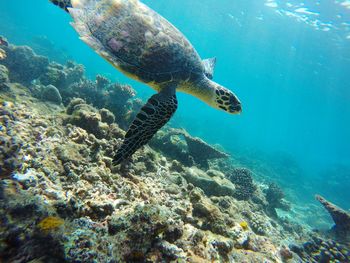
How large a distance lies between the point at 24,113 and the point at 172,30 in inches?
142

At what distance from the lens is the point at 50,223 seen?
7.25ft

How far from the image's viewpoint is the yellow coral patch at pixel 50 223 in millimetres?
2152

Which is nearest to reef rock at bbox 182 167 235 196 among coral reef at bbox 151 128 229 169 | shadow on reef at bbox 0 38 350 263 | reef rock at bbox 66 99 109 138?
shadow on reef at bbox 0 38 350 263

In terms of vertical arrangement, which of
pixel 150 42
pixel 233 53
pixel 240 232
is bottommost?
pixel 240 232

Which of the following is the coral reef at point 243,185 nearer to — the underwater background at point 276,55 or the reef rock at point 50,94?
the reef rock at point 50,94

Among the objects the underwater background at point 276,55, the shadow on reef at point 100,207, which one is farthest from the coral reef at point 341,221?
the underwater background at point 276,55

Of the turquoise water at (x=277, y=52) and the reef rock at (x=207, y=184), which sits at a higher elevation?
the turquoise water at (x=277, y=52)

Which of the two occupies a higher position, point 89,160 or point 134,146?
point 134,146

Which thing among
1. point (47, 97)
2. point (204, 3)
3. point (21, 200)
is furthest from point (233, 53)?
point (21, 200)

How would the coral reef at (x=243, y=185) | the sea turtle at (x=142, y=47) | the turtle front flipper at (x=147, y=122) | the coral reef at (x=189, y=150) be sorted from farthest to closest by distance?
the coral reef at (x=243, y=185) < the coral reef at (x=189, y=150) < the sea turtle at (x=142, y=47) < the turtle front flipper at (x=147, y=122)

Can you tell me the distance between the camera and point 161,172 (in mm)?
5379

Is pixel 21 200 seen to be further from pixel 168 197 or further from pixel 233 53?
pixel 233 53

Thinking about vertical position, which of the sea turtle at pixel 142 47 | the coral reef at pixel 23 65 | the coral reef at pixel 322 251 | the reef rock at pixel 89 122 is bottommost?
the coral reef at pixel 23 65

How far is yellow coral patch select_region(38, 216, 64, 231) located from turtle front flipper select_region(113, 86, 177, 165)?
1.40 metres
